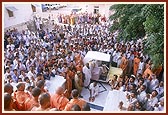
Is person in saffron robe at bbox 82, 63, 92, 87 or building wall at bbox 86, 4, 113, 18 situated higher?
building wall at bbox 86, 4, 113, 18

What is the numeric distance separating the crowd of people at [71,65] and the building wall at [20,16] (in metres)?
0.12

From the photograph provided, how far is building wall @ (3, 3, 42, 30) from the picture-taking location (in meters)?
3.98

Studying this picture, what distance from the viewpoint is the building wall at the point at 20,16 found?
157 inches

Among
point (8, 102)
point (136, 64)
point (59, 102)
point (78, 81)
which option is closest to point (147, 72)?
point (136, 64)

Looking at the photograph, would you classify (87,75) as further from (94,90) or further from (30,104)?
(30,104)

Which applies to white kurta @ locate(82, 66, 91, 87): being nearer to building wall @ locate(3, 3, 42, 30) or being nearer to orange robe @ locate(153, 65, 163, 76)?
orange robe @ locate(153, 65, 163, 76)

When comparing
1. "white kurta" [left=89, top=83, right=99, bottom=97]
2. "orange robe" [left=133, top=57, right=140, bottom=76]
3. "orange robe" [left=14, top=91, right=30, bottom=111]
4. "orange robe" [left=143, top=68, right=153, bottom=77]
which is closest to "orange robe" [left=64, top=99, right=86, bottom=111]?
"orange robe" [left=14, top=91, right=30, bottom=111]

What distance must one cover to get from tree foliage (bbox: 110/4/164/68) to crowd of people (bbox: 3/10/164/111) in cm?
19

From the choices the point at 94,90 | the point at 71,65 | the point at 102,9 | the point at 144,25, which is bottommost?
the point at 94,90

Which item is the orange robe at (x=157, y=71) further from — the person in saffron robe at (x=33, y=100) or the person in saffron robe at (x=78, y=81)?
the person in saffron robe at (x=33, y=100)

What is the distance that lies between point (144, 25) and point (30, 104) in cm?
183

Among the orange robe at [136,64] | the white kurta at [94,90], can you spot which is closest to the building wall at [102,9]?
the orange robe at [136,64]

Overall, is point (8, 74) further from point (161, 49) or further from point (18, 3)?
point (161, 49)

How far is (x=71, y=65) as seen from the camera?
15.9 ft
